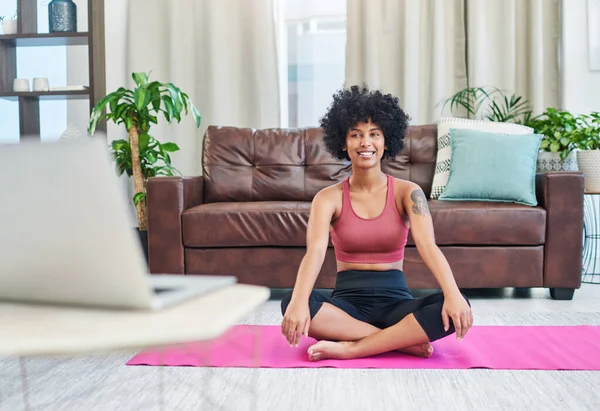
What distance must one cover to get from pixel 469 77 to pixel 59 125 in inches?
112

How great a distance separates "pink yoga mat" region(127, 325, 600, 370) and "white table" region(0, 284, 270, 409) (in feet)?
2.79

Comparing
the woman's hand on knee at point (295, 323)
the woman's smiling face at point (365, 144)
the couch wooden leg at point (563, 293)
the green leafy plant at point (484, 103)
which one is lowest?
the couch wooden leg at point (563, 293)

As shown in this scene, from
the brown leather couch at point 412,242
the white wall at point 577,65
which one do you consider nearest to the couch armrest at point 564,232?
the brown leather couch at point 412,242

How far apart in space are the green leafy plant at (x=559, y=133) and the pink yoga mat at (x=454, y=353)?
51.7 inches

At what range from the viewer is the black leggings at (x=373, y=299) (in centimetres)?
196

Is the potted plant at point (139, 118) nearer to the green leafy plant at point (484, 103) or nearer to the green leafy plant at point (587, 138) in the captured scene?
the green leafy plant at point (484, 103)

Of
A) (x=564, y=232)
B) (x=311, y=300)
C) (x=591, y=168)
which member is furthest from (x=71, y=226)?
(x=591, y=168)

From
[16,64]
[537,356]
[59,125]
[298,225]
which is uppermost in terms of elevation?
[16,64]

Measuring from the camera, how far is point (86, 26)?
4520 millimetres

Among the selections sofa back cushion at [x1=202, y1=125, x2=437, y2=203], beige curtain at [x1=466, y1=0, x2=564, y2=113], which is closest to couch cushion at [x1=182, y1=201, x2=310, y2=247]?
sofa back cushion at [x1=202, y1=125, x2=437, y2=203]

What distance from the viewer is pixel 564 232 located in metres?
2.88

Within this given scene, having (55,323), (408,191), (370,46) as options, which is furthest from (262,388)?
(370,46)

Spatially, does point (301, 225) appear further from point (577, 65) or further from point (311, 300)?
point (577, 65)

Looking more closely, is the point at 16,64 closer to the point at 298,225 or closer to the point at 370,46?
the point at 370,46
